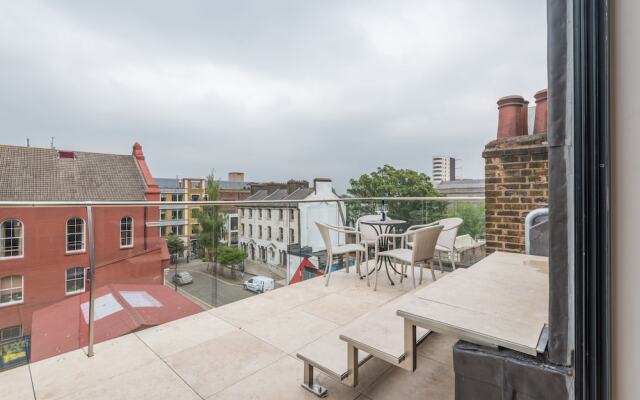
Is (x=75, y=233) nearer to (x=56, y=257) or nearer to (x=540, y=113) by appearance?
(x=56, y=257)

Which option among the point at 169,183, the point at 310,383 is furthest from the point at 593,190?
the point at 169,183

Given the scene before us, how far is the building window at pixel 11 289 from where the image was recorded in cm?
209

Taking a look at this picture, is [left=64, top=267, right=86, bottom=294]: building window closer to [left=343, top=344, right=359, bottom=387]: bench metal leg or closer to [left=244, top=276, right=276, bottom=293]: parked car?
[left=244, top=276, right=276, bottom=293]: parked car

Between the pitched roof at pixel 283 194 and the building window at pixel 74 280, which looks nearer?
the building window at pixel 74 280

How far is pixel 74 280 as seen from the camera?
7.74 ft

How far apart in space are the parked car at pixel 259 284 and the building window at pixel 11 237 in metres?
1.93

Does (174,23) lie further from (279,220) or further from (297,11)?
(279,220)

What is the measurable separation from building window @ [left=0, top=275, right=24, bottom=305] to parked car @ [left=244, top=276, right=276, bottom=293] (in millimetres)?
1843

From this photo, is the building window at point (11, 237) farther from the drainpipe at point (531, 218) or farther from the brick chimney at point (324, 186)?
the brick chimney at point (324, 186)

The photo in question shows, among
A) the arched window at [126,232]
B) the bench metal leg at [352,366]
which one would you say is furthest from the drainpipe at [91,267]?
the bench metal leg at [352,366]

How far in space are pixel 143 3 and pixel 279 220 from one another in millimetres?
7259

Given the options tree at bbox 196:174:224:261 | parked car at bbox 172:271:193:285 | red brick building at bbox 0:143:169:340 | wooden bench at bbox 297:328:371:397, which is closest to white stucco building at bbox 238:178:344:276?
tree at bbox 196:174:224:261

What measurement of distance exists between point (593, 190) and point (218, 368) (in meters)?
2.22

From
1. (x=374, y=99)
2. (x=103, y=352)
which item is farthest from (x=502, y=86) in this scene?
(x=374, y=99)
